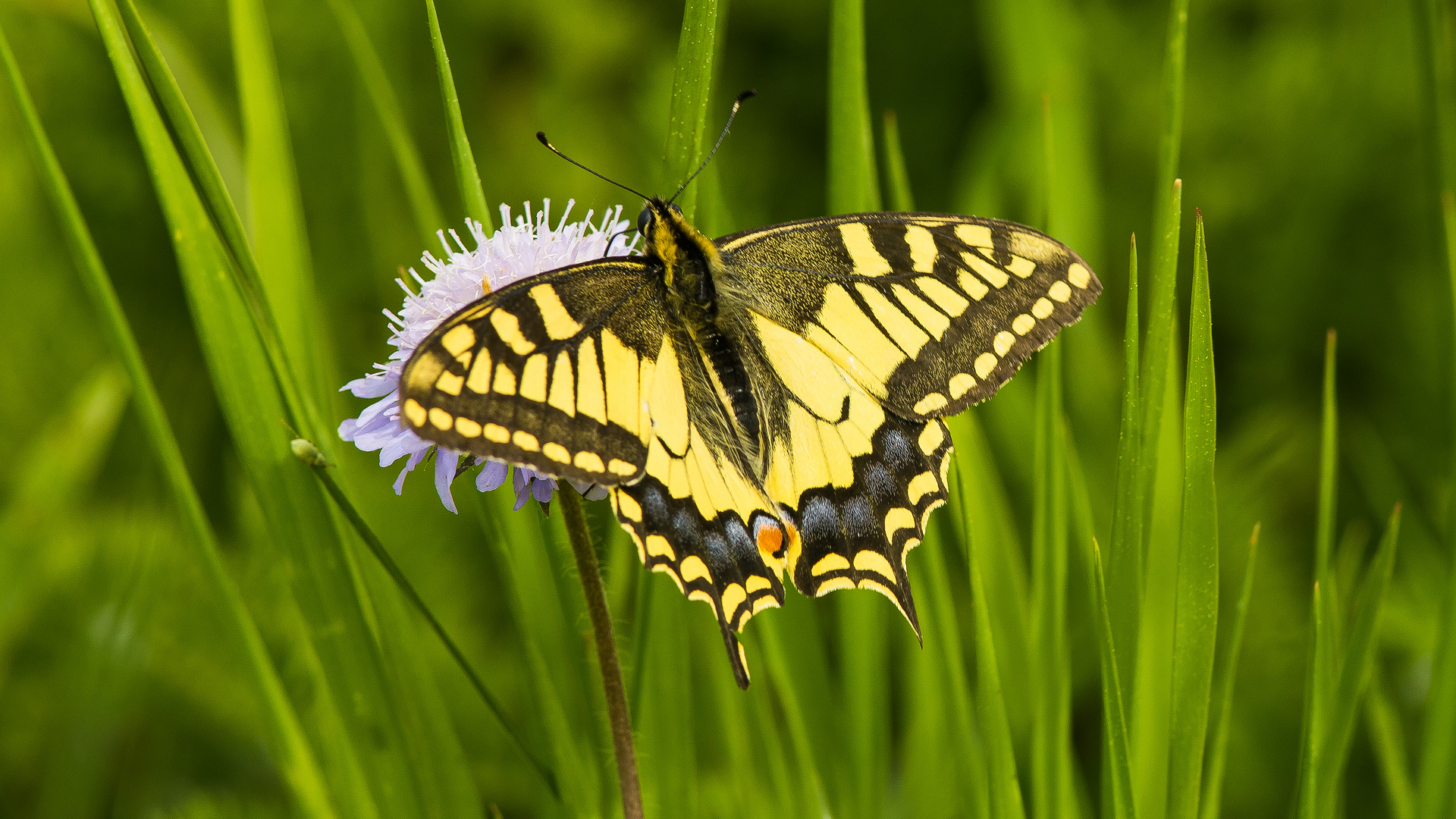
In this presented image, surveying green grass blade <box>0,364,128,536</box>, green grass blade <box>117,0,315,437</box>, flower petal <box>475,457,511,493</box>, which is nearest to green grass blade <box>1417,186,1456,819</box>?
flower petal <box>475,457,511,493</box>

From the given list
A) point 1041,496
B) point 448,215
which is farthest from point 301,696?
point 448,215

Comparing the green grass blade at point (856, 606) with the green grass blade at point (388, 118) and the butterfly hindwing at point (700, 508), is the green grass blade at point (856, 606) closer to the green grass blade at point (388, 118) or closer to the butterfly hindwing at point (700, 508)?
the butterfly hindwing at point (700, 508)

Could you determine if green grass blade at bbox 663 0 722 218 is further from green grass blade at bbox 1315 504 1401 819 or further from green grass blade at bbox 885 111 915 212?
green grass blade at bbox 1315 504 1401 819

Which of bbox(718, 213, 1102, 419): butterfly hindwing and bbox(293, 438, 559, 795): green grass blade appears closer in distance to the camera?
bbox(293, 438, 559, 795): green grass blade

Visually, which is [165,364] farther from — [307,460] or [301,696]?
[307,460]

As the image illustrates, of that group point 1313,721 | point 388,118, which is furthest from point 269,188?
point 1313,721

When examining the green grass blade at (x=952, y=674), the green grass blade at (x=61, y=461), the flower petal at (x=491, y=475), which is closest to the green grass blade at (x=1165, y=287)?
the green grass blade at (x=952, y=674)
